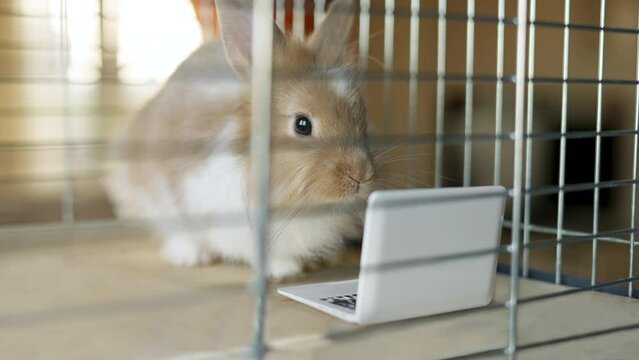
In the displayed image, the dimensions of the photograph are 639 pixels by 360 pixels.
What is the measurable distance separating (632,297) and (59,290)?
3.32ft

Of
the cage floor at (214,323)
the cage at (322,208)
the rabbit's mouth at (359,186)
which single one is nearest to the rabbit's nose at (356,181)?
the rabbit's mouth at (359,186)

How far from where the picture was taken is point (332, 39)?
1.52m

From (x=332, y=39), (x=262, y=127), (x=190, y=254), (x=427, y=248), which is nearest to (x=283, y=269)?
(x=190, y=254)

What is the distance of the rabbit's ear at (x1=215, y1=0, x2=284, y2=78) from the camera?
1273mm

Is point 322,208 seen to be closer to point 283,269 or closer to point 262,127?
point 283,269

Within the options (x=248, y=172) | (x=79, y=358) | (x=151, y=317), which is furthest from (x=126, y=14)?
(x=79, y=358)

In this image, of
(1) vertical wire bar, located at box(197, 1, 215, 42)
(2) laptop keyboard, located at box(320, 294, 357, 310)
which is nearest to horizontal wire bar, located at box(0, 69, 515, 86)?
(1) vertical wire bar, located at box(197, 1, 215, 42)

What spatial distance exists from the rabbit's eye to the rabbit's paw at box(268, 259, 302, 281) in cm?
30

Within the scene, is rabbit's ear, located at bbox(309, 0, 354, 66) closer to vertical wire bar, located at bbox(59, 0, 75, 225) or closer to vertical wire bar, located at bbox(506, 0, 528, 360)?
vertical wire bar, located at bbox(59, 0, 75, 225)

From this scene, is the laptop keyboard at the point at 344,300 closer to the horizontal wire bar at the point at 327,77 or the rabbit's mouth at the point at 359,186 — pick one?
the rabbit's mouth at the point at 359,186

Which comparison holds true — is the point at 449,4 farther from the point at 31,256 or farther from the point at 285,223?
the point at 31,256

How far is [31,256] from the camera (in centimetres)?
168

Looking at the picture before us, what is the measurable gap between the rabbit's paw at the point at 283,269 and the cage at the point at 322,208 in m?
0.08

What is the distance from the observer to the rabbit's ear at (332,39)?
150cm
